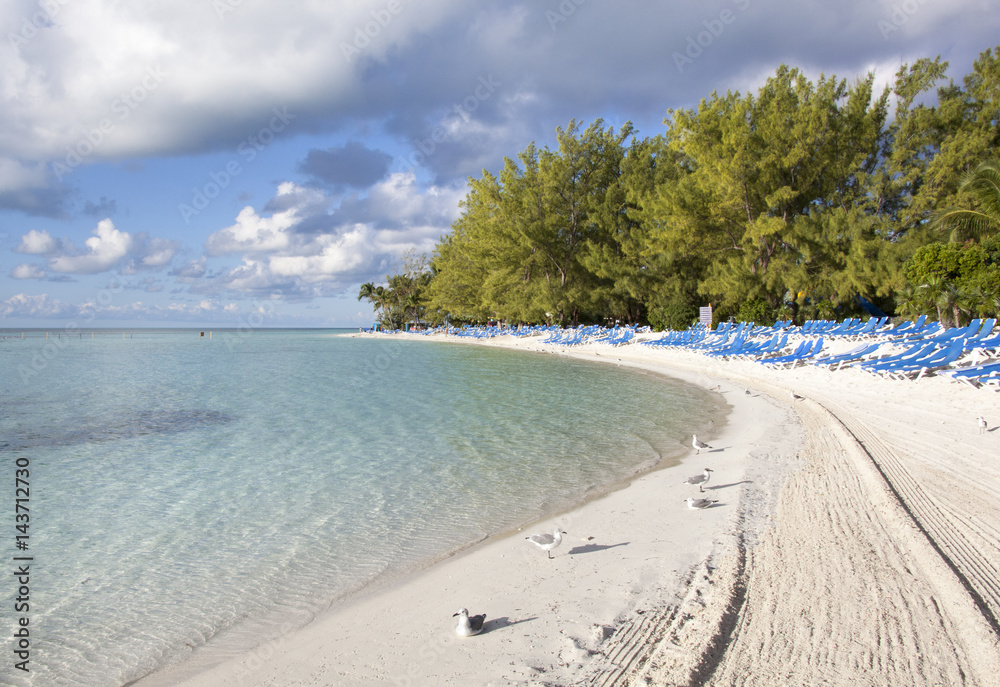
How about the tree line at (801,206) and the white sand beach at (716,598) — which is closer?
the white sand beach at (716,598)

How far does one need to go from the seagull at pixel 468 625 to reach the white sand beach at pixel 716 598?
6cm

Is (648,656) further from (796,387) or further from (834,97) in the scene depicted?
(834,97)

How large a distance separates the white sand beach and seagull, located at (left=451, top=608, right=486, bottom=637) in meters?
0.06

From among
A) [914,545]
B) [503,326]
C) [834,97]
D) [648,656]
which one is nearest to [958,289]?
[834,97]

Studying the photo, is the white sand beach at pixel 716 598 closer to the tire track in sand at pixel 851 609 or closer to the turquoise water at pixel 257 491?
the tire track in sand at pixel 851 609

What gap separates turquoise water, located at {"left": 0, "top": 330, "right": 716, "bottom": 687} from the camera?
3611 mm

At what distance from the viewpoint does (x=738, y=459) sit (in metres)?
6.39

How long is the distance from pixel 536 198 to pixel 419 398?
24.1 metres

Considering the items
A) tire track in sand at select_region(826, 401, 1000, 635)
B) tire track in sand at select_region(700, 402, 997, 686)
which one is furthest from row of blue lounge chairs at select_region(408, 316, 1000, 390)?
tire track in sand at select_region(700, 402, 997, 686)

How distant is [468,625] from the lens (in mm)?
2896

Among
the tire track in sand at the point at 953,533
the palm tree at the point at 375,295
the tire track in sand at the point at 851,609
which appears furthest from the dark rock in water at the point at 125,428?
the palm tree at the point at 375,295

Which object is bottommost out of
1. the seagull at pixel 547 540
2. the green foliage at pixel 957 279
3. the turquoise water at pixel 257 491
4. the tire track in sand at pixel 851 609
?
the turquoise water at pixel 257 491

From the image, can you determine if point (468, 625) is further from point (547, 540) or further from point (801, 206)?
point (801, 206)

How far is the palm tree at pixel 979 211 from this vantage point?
58.0 ft
